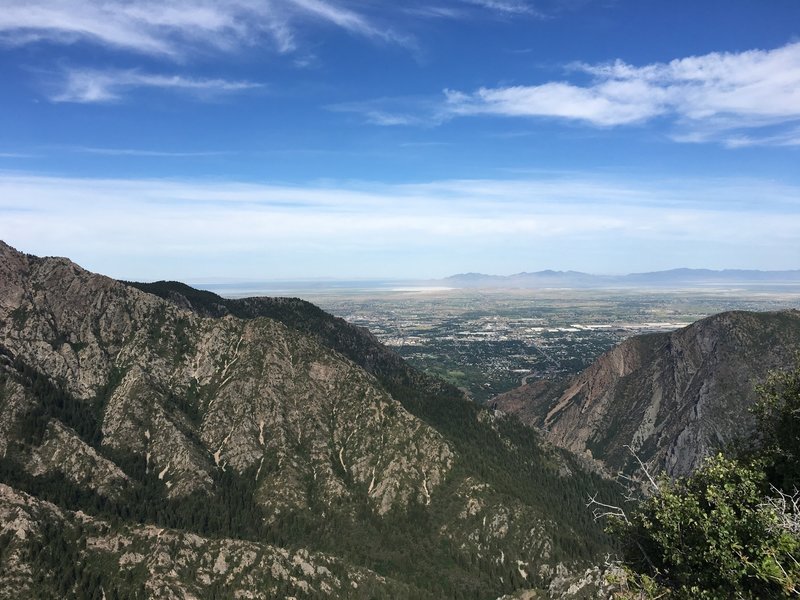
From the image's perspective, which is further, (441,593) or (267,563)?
(441,593)

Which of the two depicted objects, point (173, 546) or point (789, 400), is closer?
point (789, 400)

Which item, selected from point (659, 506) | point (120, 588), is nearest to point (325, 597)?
point (120, 588)

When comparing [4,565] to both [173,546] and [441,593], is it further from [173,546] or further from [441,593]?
[441,593]

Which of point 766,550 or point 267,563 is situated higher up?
point 766,550

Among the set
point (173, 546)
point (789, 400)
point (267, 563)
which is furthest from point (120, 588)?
point (789, 400)

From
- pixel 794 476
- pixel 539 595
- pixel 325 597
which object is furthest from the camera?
pixel 325 597

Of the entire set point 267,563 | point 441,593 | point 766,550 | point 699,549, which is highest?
point 766,550

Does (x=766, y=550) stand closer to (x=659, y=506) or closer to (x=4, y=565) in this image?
(x=659, y=506)

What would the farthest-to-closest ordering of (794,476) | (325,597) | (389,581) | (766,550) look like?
(389,581)
(325,597)
(794,476)
(766,550)

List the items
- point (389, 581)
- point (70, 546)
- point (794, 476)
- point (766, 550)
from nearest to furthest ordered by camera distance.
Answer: point (766, 550) → point (794, 476) → point (70, 546) → point (389, 581)
